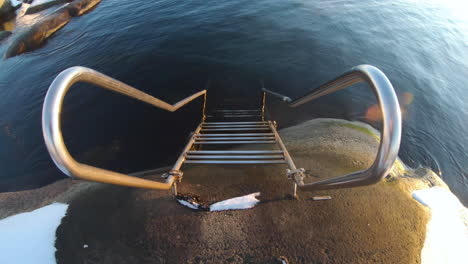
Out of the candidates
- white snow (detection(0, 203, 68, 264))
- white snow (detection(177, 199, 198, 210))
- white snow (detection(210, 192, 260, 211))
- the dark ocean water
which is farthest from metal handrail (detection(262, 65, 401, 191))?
the dark ocean water

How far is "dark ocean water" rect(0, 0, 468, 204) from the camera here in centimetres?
573

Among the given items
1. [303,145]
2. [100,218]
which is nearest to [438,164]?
[303,145]

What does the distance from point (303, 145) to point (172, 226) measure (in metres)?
2.81

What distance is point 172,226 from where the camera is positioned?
8.14ft

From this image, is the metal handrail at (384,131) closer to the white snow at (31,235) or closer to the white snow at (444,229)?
the white snow at (444,229)

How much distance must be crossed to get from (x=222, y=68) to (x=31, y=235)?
6.71m

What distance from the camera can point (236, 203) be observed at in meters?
2.71

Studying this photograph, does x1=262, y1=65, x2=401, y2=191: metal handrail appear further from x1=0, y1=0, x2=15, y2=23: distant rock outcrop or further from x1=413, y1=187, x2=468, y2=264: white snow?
x1=0, y1=0, x2=15, y2=23: distant rock outcrop

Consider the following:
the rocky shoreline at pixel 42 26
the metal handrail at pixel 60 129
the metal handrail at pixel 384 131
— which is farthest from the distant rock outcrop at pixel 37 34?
the metal handrail at pixel 384 131

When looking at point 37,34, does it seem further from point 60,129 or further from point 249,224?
point 249,224

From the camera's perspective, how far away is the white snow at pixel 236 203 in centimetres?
266

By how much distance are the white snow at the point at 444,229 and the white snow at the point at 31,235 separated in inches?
163

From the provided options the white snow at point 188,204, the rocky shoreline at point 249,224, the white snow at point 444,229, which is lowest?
the white snow at point 444,229

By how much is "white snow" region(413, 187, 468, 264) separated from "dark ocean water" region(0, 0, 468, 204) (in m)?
2.73
